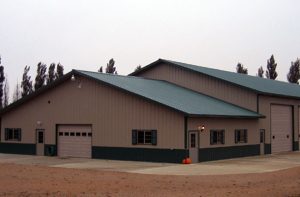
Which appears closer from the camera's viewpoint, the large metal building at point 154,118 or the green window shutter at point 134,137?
the large metal building at point 154,118

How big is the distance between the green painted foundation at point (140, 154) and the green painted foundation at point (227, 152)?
1.57 metres

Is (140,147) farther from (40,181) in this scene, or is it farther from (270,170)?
(40,181)

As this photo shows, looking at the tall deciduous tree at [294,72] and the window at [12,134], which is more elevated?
the tall deciduous tree at [294,72]

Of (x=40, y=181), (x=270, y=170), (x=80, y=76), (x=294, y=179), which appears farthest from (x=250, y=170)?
(x=80, y=76)

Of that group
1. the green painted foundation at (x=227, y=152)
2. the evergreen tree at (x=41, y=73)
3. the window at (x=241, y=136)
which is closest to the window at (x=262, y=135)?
the green painted foundation at (x=227, y=152)

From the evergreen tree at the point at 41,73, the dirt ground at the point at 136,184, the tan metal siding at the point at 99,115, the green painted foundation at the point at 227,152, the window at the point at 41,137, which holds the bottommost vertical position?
the dirt ground at the point at 136,184

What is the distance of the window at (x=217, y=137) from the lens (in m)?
32.3

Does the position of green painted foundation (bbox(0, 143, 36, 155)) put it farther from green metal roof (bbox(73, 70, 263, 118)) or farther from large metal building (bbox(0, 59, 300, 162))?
green metal roof (bbox(73, 70, 263, 118))

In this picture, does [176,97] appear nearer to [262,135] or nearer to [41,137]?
[262,135]

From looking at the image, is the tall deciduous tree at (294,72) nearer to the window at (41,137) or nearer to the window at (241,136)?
the window at (241,136)

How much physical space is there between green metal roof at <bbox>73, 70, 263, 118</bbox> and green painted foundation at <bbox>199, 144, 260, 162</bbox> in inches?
80.1

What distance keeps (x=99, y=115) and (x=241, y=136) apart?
935 centimetres

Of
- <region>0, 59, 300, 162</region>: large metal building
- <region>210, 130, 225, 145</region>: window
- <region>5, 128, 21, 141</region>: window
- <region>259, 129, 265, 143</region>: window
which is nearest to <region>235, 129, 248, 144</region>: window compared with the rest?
<region>0, 59, 300, 162</region>: large metal building

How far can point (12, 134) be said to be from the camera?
127 feet
